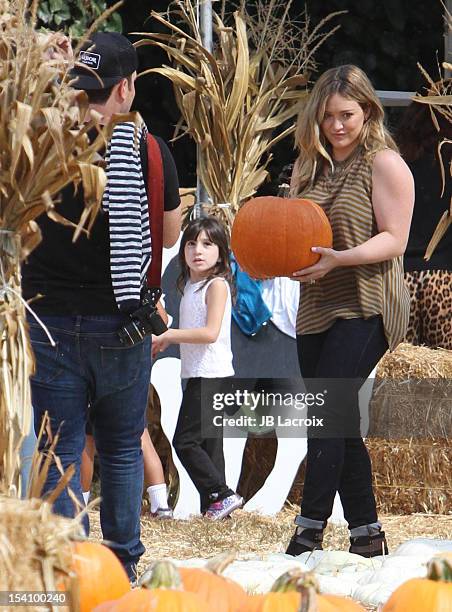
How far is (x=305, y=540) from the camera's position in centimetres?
357

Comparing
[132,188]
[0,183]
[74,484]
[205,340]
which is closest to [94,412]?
[74,484]

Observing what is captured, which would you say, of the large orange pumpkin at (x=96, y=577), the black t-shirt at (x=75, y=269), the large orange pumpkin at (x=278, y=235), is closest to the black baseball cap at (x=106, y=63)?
the black t-shirt at (x=75, y=269)

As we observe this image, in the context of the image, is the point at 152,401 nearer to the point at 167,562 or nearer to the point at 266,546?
the point at 266,546

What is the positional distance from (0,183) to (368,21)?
547 cm

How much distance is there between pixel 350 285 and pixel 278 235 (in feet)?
1.10

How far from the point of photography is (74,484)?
117 inches

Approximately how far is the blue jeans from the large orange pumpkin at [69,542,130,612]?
774 millimetres

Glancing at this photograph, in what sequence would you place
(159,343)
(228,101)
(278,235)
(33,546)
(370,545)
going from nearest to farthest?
(33,546), (370,545), (278,235), (159,343), (228,101)

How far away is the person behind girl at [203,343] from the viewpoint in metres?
4.85

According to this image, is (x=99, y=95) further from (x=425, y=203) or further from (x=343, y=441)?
(x=425, y=203)

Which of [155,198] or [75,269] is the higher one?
[155,198]

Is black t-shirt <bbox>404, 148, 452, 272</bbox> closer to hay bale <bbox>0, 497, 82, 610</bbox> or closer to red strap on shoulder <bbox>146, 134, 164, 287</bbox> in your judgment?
red strap on shoulder <bbox>146, 134, 164, 287</bbox>

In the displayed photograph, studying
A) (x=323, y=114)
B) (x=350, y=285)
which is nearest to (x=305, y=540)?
(x=350, y=285)

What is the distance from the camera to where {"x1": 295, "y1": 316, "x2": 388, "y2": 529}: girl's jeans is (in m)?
3.50
